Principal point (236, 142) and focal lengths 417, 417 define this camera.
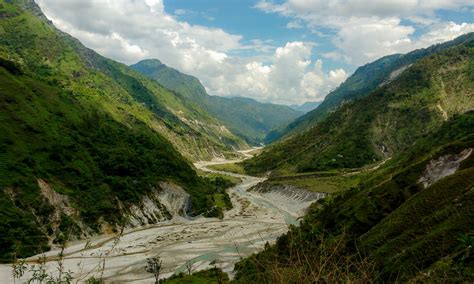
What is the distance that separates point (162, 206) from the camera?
485ft

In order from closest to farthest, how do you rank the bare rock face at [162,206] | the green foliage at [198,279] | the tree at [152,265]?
the green foliage at [198,279] < the tree at [152,265] < the bare rock face at [162,206]

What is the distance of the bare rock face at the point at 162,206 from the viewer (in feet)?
447

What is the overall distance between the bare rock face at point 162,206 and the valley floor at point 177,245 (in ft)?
11.4

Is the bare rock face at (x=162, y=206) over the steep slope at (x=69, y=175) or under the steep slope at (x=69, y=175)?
under

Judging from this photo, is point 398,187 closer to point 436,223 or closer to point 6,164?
point 436,223

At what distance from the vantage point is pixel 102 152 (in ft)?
501

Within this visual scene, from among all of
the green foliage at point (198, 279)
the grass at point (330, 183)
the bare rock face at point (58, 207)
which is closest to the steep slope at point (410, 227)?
the green foliage at point (198, 279)

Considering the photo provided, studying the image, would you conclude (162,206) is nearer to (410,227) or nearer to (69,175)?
(69,175)

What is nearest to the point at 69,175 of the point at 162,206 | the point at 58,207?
the point at 58,207

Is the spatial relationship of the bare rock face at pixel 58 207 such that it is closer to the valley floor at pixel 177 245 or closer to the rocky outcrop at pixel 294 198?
the valley floor at pixel 177 245

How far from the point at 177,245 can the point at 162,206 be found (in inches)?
1467

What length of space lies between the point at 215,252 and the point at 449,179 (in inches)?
2433

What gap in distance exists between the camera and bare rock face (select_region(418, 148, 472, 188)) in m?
76.2

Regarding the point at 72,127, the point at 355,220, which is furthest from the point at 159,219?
the point at 355,220
